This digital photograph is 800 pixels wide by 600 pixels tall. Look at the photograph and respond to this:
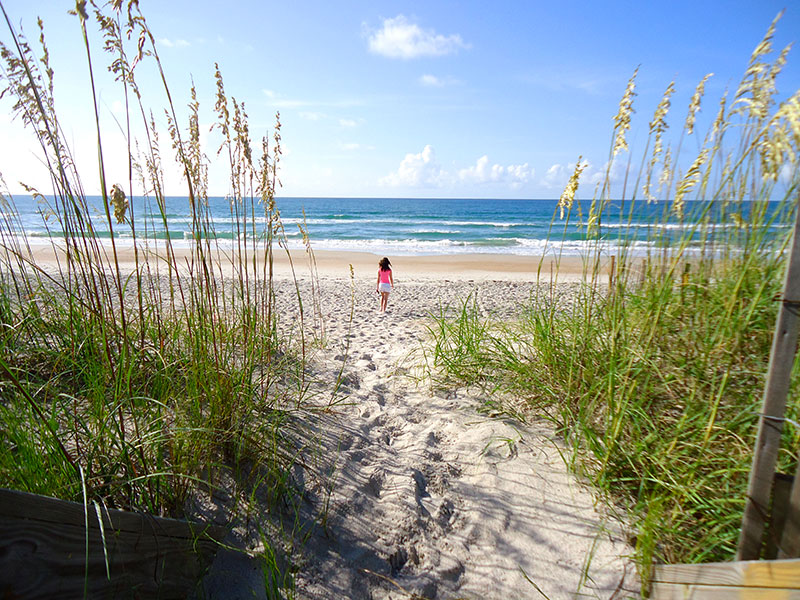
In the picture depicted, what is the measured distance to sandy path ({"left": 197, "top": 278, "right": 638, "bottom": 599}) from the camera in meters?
1.86

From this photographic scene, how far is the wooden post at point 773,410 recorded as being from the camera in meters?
1.35

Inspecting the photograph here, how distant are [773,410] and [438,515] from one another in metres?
1.54

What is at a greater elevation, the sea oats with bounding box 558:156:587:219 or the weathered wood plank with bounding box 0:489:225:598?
the sea oats with bounding box 558:156:587:219

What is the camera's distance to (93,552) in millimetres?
1320

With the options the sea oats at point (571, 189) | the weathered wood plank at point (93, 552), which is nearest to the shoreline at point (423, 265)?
the sea oats at point (571, 189)

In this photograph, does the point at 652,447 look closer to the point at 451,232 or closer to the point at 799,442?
the point at 799,442

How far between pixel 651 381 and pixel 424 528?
1510mm

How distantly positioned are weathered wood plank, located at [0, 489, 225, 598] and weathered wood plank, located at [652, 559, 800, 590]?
6.03 ft

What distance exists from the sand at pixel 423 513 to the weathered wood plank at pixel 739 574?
0.81 ft

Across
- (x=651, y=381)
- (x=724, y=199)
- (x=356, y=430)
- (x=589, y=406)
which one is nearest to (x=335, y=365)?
(x=356, y=430)

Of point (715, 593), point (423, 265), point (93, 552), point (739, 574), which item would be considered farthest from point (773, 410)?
point (423, 265)

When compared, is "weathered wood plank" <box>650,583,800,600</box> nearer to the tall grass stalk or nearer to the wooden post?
the wooden post

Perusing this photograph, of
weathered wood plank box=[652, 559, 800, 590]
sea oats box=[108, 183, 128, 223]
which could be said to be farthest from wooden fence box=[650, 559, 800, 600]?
sea oats box=[108, 183, 128, 223]

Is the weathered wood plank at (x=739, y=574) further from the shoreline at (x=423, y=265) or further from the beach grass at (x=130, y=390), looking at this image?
the shoreline at (x=423, y=265)
